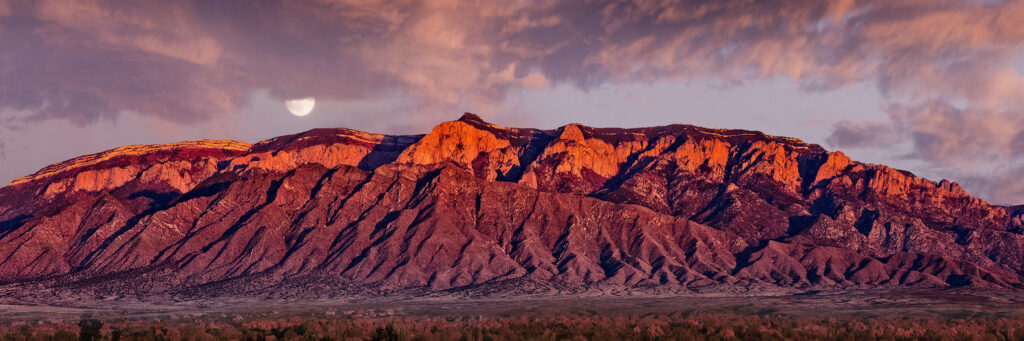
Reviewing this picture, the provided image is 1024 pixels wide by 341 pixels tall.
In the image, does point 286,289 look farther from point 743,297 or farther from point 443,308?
point 743,297

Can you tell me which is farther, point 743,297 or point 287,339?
point 743,297

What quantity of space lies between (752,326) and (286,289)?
459 feet

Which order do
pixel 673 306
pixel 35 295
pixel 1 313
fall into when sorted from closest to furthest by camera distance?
pixel 1 313
pixel 673 306
pixel 35 295

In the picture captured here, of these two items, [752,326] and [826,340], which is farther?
[752,326]

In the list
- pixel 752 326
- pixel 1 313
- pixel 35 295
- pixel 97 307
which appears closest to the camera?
pixel 752 326

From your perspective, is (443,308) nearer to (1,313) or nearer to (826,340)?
(1,313)

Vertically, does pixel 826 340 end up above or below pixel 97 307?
above

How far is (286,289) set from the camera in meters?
186

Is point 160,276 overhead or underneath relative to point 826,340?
underneath

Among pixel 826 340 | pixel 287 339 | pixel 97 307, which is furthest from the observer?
pixel 97 307

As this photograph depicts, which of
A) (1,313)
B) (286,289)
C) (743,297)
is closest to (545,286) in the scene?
(743,297)

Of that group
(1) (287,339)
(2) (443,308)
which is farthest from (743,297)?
(1) (287,339)

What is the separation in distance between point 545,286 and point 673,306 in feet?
167

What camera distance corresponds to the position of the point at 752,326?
6912cm
